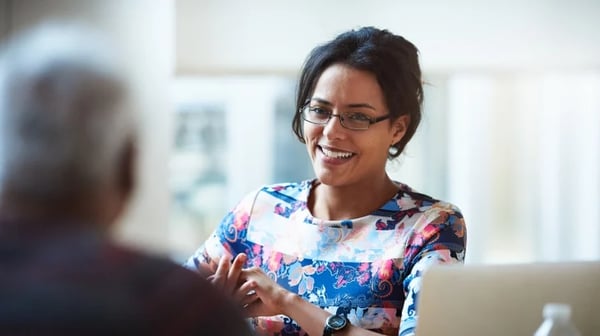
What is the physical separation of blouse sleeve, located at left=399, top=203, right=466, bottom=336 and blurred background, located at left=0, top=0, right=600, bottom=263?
2253 mm

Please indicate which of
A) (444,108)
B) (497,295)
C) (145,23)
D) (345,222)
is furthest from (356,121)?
(444,108)

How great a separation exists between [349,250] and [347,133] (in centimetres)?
28

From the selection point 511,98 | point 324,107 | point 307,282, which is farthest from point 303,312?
point 511,98

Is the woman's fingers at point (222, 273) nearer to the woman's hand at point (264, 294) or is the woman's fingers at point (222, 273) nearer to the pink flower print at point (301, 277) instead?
the woman's hand at point (264, 294)

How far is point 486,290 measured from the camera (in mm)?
1598

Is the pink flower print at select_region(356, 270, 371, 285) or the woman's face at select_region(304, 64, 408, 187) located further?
the woman's face at select_region(304, 64, 408, 187)

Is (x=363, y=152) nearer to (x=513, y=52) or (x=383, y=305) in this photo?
(x=383, y=305)

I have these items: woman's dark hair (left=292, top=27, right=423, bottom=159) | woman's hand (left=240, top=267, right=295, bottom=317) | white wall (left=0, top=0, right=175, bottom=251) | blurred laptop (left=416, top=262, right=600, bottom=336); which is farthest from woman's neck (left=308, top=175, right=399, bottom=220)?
white wall (left=0, top=0, right=175, bottom=251)

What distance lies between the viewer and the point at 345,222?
7.18 feet

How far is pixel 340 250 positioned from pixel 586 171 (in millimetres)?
2707

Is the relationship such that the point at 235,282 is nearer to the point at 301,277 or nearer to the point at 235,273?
the point at 235,273

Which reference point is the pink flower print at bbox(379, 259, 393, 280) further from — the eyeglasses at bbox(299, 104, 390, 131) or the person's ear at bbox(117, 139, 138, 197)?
the person's ear at bbox(117, 139, 138, 197)

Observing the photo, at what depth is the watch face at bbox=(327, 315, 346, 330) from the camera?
6.45ft

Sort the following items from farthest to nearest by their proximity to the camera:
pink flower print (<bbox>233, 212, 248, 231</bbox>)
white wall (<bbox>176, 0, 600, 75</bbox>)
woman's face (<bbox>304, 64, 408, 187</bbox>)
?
1. white wall (<bbox>176, 0, 600, 75</bbox>)
2. pink flower print (<bbox>233, 212, 248, 231</bbox>)
3. woman's face (<bbox>304, 64, 408, 187</bbox>)
